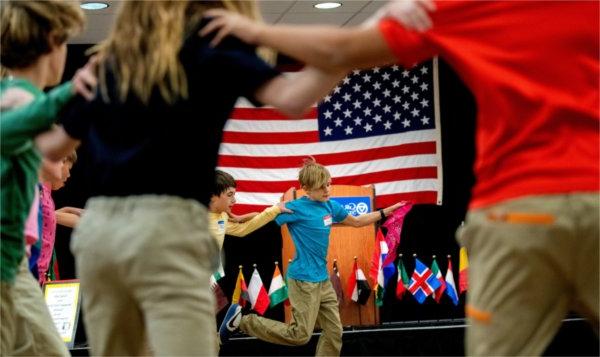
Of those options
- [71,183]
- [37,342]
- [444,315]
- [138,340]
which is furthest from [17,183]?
[444,315]

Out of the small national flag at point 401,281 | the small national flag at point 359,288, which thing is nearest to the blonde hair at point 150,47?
the small national flag at point 359,288

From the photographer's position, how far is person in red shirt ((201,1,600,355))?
2361mm

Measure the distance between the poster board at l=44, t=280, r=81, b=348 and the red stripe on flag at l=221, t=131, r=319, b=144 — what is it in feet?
13.0

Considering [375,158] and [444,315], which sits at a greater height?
[375,158]

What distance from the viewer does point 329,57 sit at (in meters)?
2.62

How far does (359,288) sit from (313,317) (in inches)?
71.5

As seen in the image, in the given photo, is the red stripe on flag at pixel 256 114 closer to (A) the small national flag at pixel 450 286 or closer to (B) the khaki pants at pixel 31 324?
(A) the small national flag at pixel 450 286

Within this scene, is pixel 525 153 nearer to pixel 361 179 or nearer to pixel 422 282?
pixel 422 282

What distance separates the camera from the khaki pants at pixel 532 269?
7.70ft

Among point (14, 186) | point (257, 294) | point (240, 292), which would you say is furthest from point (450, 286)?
point (14, 186)

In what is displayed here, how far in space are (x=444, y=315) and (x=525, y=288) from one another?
1070cm

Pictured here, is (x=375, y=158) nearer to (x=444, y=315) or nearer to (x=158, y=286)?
(x=444, y=315)

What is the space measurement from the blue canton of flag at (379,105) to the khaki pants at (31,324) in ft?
30.1

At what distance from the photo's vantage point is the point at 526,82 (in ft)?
8.04
